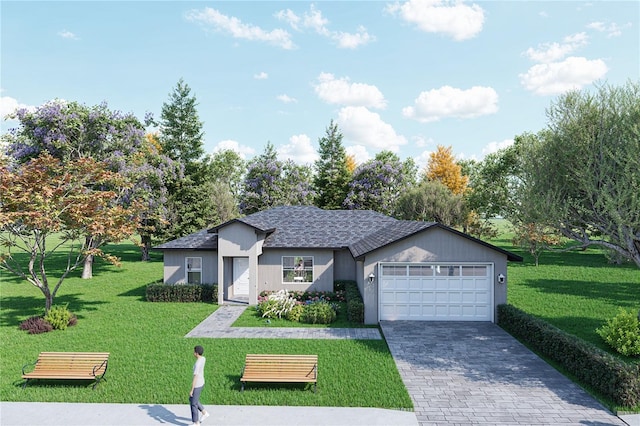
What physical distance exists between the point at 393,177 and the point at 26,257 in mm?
44720

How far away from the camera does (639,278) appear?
95.4 ft

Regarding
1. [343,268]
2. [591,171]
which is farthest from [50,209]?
[591,171]

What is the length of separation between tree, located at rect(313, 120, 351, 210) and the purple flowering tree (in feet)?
92.8

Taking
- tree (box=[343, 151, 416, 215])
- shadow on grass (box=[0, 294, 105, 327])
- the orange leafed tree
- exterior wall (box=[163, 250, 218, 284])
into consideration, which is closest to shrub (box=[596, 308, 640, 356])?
exterior wall (box=[163, 250, 218, 284])

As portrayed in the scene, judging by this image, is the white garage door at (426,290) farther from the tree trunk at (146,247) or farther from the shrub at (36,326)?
the tree trunk at (146,247)

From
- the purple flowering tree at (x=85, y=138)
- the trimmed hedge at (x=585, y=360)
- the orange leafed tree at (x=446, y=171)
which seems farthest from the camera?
the orange leafed tree at (x=446, y=171)

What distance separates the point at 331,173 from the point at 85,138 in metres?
34.4

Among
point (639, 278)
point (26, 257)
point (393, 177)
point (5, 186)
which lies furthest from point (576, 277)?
point (26, 257)

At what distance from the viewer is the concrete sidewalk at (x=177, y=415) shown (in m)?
9.12

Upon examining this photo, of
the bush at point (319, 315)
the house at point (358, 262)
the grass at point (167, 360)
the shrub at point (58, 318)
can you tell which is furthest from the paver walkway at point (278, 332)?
the shrub at point (58, 318)

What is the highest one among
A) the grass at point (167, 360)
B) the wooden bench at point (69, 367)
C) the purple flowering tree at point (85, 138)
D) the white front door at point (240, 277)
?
the purple flowering tree at point (85, 138)

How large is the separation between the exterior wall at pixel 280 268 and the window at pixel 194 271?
12.2 ft

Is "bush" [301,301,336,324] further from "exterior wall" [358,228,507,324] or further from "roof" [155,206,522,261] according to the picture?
"roof" [155,206,522,261]

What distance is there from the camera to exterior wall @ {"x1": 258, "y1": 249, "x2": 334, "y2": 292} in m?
24.5
